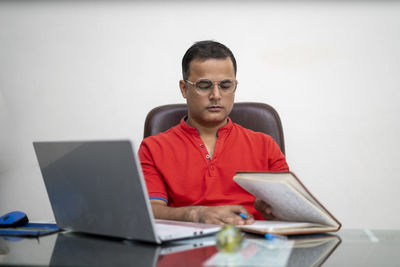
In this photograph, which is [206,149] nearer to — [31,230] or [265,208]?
[265,208]

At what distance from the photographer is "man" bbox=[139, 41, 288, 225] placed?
1.43 meters

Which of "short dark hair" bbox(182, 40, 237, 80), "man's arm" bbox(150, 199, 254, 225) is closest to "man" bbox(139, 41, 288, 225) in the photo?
"short dark hair" bbox(182, 40, 237, 80)

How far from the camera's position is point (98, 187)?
2.72 ft

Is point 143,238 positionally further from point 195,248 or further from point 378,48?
point 378,48

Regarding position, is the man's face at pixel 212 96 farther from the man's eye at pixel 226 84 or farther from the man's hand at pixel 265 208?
the man's hand at pixel 265 208

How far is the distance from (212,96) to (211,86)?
0.12 ft

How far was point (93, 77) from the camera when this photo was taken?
2.28 m

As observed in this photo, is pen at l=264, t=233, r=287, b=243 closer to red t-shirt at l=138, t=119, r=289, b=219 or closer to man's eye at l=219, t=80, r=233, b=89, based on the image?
red t-shirt at l=138, t=119, r=289, b=219

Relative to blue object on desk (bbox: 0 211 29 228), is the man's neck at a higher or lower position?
higher

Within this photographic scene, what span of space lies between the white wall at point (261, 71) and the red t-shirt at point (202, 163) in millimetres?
676

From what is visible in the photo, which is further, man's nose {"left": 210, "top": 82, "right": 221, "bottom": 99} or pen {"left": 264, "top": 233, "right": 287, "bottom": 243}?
man's nose {"left": 210, "top": 82, "right": 221, "bottom": 99}

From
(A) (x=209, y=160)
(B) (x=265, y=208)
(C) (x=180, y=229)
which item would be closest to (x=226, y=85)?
(A) (x=209, y=160)

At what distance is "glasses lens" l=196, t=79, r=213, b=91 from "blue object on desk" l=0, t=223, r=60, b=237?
0.68 metres

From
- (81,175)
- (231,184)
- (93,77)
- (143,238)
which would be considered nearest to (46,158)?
(81,175)
